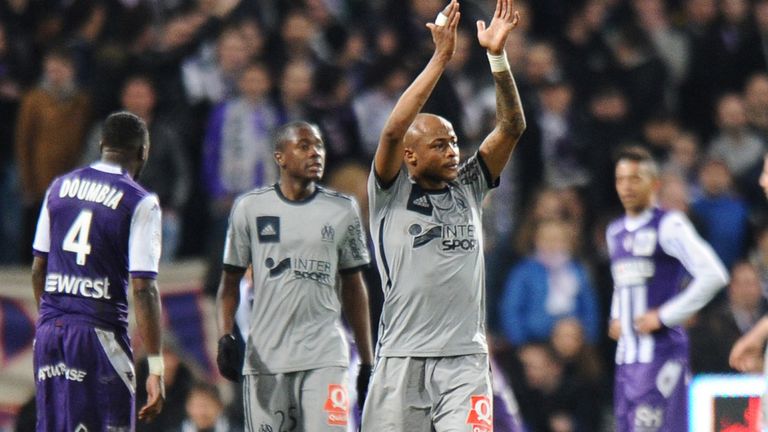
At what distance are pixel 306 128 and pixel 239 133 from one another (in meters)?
3.89

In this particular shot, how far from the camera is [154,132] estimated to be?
1258 cm

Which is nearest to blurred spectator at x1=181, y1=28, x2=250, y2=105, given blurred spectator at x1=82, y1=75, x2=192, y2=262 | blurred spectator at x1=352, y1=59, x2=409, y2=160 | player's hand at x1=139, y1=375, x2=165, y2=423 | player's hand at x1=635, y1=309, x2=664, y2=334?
blurred spectator at x1=82, y1=75, x2=192, y2=262

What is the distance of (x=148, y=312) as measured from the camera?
774 centimetres

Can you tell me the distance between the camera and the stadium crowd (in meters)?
12.5

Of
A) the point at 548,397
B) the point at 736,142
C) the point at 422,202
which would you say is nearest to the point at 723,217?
the point at 736,142

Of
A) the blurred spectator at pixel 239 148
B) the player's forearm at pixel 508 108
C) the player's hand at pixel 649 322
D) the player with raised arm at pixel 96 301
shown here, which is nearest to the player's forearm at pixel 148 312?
the player with raised arm at pixel 96 301

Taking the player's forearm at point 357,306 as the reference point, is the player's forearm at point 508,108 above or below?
above

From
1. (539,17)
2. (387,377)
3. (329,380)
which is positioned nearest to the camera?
(387,377)

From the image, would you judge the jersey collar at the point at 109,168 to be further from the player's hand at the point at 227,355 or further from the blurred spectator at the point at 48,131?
the blurred spectator at the point at 48,131

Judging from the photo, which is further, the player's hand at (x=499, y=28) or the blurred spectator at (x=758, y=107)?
the blurred spectator at (x=758, y=107)

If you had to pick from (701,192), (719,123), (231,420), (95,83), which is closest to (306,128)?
(231,420)

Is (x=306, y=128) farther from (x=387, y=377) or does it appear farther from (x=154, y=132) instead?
(x=154, y=132)

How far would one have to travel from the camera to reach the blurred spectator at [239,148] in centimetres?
1262

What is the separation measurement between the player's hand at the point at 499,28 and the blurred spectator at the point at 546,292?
5679 mm
